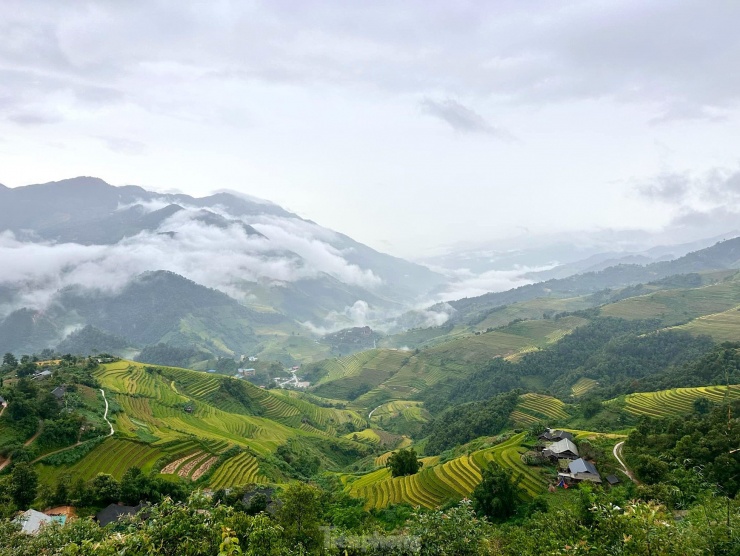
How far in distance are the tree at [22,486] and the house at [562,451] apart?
185 feet

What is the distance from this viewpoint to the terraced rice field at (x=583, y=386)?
122 m

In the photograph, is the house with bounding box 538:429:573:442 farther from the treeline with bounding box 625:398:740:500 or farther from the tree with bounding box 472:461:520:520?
the tree with bounding box 472:461:520:520

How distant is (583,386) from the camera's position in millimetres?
128625

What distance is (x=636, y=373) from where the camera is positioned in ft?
416

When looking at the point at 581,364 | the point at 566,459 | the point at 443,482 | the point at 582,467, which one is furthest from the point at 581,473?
the point at 581,364

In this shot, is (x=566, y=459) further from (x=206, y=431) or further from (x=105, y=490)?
(x=206, y=431)

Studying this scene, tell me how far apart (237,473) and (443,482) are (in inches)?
1165

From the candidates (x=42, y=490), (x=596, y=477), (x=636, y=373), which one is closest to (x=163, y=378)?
(x=42, y=490)

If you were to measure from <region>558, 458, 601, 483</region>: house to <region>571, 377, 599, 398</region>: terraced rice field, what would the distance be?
87.0 meters

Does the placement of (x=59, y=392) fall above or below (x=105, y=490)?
above

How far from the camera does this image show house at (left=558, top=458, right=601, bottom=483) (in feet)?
135

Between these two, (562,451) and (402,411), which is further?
(402,411)

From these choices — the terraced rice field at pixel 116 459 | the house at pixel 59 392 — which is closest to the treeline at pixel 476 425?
the terraced rice field at pixel 116 459

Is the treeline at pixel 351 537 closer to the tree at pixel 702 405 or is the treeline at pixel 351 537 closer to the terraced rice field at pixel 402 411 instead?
the tree at pixel 702 405
